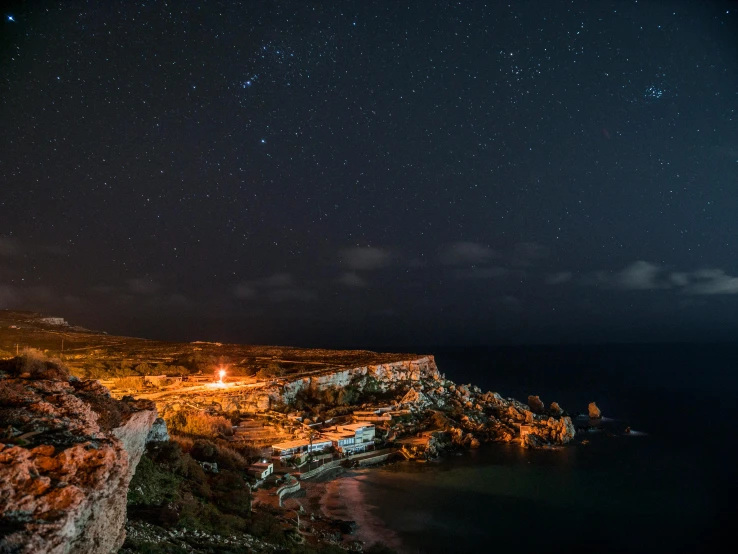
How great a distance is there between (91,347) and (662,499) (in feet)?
181

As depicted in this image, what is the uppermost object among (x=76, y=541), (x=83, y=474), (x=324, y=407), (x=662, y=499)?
(x=83, y=474)

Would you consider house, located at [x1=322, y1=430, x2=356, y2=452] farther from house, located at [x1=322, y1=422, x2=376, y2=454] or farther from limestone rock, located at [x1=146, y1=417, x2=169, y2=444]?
limestone rock, located at [x1=146, y1=417, x2=169, y2=444]

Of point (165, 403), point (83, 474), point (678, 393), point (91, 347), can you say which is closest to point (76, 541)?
point (83, 474)

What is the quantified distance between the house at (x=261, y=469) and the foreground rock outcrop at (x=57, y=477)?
14.3m

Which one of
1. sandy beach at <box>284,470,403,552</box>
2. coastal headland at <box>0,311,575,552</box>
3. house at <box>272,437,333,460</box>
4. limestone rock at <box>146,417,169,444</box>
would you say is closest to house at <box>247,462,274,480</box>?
coastal headland at <box>0,311,575,552</box>

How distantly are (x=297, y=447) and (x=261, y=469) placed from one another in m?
4.17

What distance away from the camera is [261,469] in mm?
21359

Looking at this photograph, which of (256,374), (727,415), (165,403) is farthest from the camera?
(727,415)

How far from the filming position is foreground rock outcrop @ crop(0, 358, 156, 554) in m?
4.62

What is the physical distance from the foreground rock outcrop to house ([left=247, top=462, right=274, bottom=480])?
14.3 metres

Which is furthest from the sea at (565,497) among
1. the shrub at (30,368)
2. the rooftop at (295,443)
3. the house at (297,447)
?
the shrub at (30,368)

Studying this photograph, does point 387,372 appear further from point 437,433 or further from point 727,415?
point 727,415

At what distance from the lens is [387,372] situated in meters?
44.5

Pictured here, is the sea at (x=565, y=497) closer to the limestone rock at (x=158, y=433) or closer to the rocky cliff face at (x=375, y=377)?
the limestone rock at (x=158, y=433)
